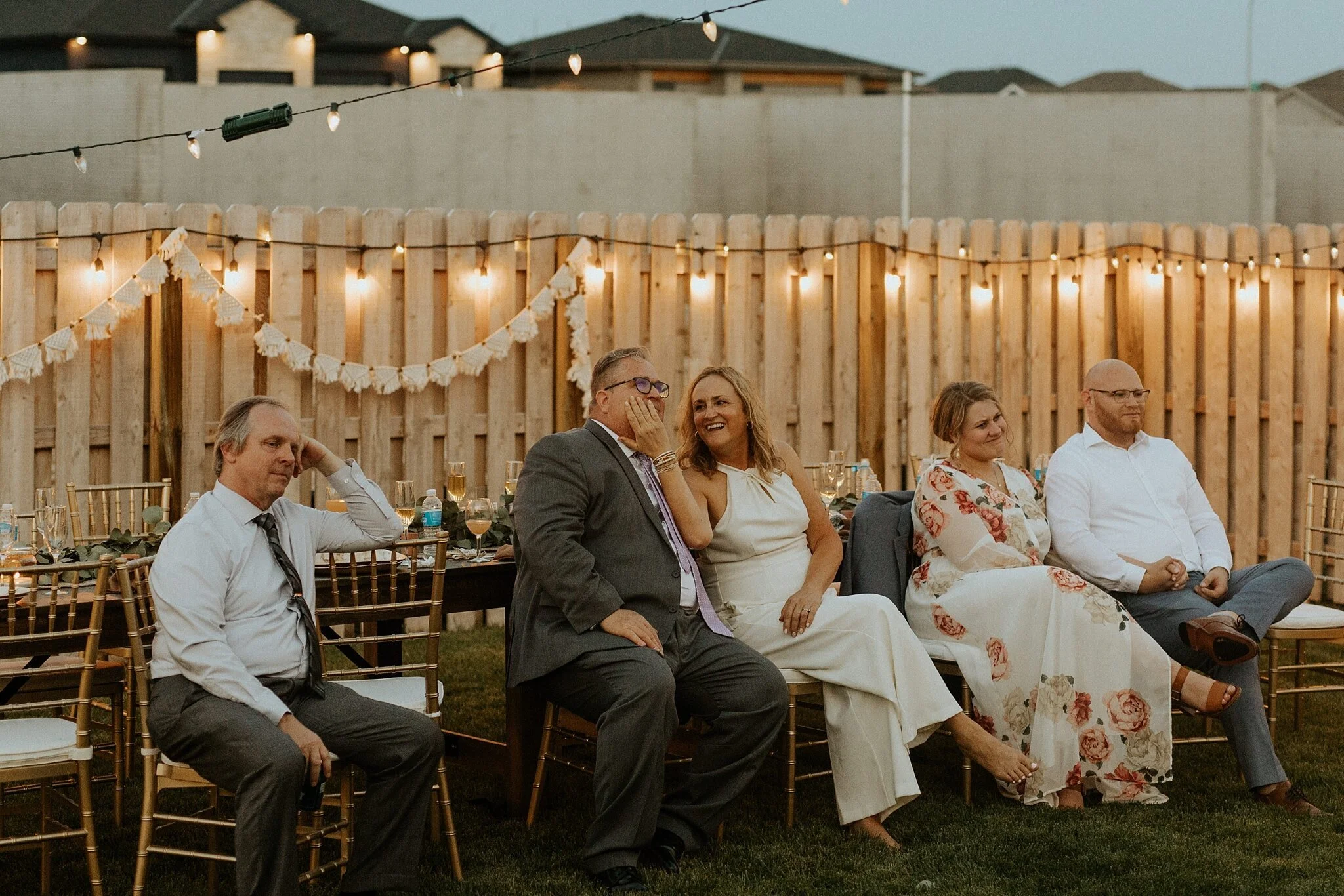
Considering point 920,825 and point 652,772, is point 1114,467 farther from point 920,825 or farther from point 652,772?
point 652,772

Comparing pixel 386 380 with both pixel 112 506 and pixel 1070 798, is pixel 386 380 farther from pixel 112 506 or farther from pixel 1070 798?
pixel 1070 798

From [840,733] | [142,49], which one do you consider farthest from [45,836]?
[142,49]

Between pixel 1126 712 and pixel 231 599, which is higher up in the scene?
pixel 231 599

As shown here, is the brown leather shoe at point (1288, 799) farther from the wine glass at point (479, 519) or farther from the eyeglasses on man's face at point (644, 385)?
the wine glass at point (479, 519)

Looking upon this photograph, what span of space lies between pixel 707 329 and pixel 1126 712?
3.87 meters

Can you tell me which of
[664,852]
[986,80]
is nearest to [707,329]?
[664,852]

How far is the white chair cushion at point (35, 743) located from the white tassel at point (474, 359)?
3.82 meters

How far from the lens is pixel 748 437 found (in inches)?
174

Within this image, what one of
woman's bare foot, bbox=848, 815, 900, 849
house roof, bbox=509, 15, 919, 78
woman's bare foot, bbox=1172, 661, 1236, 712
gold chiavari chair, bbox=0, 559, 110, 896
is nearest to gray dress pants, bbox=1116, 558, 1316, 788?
woman's bare foot, bbox=1172, 661, 1236, 712

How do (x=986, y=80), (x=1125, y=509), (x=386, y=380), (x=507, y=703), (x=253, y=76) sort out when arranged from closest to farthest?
1. (x=507, y=703)
2. (x=1125, y=509)
3. (x=386, y=380)
4. (x=253, y=76)
5. (x=986, y=80)

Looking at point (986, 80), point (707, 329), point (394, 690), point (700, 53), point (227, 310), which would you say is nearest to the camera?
point (394, 690)

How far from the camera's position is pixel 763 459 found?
4387mm

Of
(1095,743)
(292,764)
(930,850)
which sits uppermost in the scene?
(292,764)

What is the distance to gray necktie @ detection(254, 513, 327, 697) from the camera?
3.40m
